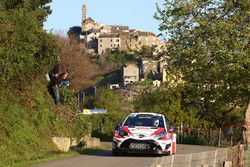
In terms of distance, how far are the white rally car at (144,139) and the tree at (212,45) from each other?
964 cm

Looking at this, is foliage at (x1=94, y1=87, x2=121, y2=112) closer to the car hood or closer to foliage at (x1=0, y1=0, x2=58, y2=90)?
foliage at (x1=0, y1=0, x2=58, y2=90)

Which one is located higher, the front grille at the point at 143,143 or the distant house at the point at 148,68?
the distant house at the point at 148,68

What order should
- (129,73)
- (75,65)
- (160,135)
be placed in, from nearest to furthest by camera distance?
1. (160,135)
2. (75,65)
3. (129,73)

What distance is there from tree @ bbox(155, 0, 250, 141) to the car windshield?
8638 millimetres

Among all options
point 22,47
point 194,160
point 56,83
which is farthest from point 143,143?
point 194,160

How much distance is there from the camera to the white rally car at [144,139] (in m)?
20.3

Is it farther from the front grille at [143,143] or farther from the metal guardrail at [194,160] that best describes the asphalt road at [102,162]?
the metal guardrail at [194,160]

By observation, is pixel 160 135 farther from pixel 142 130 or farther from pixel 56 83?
pixel 56 83

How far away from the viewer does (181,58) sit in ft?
109

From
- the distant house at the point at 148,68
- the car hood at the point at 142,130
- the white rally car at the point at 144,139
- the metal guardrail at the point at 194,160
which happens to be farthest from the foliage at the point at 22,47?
Answer: the distant house at the point at 148,68

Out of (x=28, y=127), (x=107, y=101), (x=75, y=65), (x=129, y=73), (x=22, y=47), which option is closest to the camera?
(x=22, y=47)

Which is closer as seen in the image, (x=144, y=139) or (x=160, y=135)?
(x=144, y=139)

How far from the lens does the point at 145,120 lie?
71.4ft

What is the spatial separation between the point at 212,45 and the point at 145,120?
9.57m
